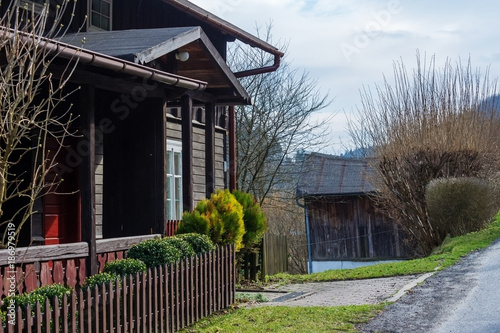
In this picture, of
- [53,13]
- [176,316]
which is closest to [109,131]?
[53,13]

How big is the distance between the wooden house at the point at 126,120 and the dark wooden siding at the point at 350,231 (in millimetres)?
17340

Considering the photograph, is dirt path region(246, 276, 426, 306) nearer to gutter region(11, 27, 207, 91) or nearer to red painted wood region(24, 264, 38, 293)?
gutter region(11, 27, 207, 91)

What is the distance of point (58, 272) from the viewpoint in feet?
26.2

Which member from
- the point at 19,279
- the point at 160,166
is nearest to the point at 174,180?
the point at 160,166

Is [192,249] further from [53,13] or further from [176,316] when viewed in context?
[53,13]

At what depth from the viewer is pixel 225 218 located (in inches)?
432

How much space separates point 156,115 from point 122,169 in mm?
1237

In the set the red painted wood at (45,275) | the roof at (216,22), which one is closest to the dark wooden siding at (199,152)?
the roof at (216,22)

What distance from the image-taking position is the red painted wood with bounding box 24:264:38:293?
731 cm

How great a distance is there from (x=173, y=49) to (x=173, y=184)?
4.59 m

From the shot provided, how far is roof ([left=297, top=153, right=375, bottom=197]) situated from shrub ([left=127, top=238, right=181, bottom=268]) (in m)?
21.2

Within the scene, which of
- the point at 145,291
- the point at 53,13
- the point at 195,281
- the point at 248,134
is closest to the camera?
the point at 145,291

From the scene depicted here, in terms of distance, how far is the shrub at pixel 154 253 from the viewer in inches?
350

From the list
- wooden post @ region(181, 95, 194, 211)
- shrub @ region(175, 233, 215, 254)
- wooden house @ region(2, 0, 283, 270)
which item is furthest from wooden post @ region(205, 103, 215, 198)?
shrub @ region(175, 233, 215, 254)
